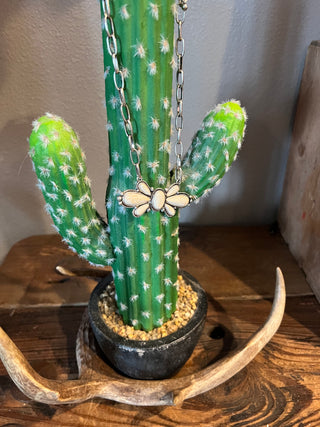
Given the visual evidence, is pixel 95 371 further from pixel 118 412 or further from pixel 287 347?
pixel 287 347

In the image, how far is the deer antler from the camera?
42 centimetres

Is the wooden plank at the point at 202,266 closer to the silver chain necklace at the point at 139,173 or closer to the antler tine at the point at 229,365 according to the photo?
the antler tine at the point at 229,365

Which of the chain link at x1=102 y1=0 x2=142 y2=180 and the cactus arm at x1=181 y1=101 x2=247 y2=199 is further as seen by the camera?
the cactus arm at x1=181 y1=101 x2=247 y2=199

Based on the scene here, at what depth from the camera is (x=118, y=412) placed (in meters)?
0.50

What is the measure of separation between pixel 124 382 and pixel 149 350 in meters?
0.06

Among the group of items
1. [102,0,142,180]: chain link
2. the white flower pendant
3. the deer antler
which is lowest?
the deer antler

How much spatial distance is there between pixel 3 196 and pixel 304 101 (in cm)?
73

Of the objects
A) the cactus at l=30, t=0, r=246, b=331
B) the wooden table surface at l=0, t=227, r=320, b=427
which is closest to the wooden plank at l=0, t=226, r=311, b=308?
the wooden table surface at l=0, t=227, r=320, b=427

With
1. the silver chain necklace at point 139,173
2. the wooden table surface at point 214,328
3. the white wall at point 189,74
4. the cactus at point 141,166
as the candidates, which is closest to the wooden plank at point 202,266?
the wooden table surface at point 214,328

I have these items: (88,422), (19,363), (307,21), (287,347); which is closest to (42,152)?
(19,363)

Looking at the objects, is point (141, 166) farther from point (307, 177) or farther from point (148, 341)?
point (307, 177)

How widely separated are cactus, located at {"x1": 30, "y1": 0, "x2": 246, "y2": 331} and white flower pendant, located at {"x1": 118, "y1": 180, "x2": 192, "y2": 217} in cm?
2

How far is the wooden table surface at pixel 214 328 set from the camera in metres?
0.49

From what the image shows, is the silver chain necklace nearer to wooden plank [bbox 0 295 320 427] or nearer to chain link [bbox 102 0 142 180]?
chain link [bbox 102 0 142 180]
